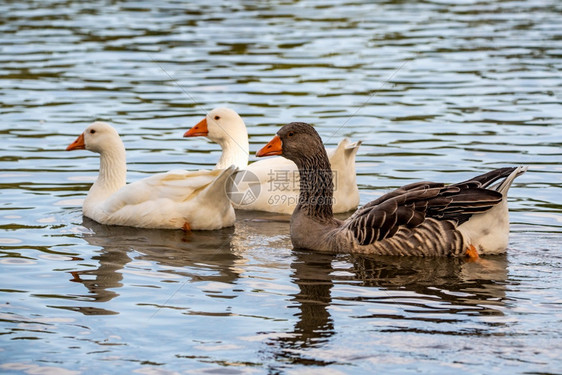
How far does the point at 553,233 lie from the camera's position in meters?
10.6

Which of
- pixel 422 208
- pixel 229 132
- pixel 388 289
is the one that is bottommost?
pixel 388 289

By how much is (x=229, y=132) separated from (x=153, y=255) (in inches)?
124

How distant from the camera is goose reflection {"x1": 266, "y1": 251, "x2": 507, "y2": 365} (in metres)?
7.57

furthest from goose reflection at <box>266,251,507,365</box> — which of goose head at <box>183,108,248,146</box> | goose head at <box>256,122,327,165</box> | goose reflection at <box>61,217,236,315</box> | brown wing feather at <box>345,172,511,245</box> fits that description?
goose head at <box>183,108,248,146</box>

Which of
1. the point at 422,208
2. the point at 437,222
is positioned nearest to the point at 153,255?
the point at 422,208

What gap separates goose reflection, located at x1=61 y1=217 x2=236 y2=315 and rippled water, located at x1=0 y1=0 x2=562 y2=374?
0.04m

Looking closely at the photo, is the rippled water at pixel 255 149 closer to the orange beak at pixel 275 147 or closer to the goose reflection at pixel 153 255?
the goose reflection at pixel 153 255

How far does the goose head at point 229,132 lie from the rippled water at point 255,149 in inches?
35.4

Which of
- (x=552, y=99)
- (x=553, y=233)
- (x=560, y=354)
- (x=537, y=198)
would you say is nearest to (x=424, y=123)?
(x=552, y=99)

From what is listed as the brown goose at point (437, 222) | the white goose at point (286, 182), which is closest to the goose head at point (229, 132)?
the white goose at point (286, 182)

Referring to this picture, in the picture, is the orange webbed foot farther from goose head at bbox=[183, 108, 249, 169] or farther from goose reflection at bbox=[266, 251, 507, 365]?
goose head at bbox=[183, 108, 249, 169]

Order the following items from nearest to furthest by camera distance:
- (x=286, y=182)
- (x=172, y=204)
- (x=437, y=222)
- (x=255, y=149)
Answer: (x=437, y=222) < (x=172, y=204) < (x=286, y=182) < (x=255, y=149)

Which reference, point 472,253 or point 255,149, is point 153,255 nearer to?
point 472,253

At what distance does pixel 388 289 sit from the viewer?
345 inches
